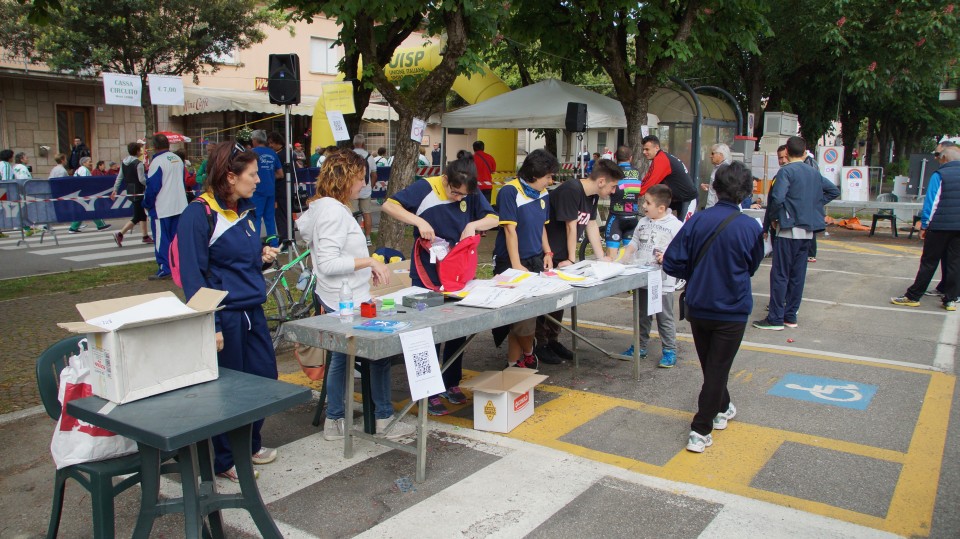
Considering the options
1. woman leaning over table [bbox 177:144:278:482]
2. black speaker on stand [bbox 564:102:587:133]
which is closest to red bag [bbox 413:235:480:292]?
woman leaning over table [bbox 177:144:278:482]

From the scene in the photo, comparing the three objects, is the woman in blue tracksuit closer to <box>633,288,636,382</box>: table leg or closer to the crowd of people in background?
the crowd of people in background

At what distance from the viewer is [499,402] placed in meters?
5.08

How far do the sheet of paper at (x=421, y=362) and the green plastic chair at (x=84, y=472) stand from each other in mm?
1381

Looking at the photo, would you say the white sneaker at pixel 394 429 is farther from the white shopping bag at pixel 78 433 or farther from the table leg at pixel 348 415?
the white shopping bag at pixel 78 433

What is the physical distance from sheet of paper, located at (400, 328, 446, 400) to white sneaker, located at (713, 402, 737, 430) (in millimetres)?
2126

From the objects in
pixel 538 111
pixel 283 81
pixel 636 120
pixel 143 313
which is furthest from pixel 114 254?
pixel 143 313

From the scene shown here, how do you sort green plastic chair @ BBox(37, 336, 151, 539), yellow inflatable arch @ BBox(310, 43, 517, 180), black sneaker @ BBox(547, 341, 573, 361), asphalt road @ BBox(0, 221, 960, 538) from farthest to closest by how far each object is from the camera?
yellow inflatable arch @ BBox(310, 43, 517, 180), black sneaker @ BBox(547, 341, 573, 361), asphalt road @ BBox(0, 221, 960, 538), green plastic chair @ BBox(37, 336, 151, 539)

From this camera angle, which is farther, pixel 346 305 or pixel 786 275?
pixel 786 275

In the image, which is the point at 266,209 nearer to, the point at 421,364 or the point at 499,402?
the point at 499,402

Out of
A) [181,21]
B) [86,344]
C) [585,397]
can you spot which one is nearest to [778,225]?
[585,397]

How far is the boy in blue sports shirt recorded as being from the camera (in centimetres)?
597

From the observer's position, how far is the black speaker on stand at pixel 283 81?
10.1 metres

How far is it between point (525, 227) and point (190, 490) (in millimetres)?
3631

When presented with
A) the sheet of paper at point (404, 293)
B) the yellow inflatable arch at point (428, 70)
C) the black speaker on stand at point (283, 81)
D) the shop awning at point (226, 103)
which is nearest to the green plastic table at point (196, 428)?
the sheet of paper at point (404, 293)
